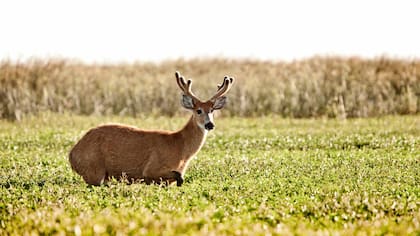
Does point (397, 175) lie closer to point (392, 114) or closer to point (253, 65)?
point (392, 114)

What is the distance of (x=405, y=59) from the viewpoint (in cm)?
3017

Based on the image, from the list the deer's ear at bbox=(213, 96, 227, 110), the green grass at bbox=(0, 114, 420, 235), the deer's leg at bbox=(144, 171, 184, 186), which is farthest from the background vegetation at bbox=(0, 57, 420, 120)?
the deer's leg at bbox=(144, 171, 184, 186)

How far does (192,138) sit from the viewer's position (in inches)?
464

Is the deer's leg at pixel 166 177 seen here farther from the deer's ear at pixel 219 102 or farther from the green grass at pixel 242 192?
the deer's ear at pixel 219 102

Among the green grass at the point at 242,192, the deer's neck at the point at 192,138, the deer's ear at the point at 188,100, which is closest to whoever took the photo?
the green grass at the point at 242,192

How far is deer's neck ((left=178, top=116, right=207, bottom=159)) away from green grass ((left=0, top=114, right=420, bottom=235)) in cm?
47

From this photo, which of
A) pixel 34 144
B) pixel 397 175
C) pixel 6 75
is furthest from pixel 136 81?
pixel 397 175

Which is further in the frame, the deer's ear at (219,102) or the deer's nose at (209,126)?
the deer's ear at (219,102)

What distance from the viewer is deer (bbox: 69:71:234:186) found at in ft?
37.1

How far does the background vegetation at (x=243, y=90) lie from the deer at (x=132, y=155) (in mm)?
13483

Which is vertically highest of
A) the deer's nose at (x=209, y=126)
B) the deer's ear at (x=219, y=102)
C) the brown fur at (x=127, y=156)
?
the deer's ear at (x=219, y=102)

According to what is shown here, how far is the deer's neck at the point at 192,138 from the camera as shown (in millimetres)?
11664

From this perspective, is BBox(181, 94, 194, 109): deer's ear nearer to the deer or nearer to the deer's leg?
the deer

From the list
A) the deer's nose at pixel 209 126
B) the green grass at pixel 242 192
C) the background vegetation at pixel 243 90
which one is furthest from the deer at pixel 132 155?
the background vegetation at pixel 243 90
